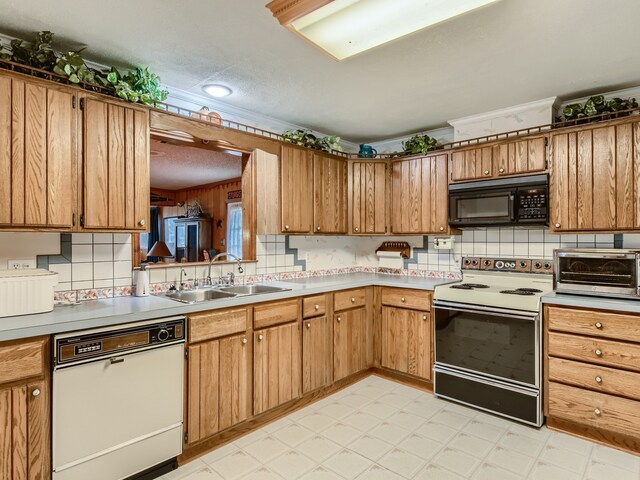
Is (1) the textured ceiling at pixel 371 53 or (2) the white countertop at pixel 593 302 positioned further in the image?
(2) the white countertop at pixel 593 302

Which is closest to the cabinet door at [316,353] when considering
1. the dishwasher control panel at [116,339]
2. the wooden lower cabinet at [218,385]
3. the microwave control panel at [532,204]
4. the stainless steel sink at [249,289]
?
the stainless steel sink at [249,289]

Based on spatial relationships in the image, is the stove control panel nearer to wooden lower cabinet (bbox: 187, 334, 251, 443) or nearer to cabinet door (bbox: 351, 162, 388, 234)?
cabinet door (bbox: 351, 162, 388, 234)

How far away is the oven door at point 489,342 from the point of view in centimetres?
263

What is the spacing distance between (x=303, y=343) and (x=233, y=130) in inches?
68.7

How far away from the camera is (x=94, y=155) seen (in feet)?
6.98

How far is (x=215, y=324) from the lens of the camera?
2.35m

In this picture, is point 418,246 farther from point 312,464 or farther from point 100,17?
point 100,17

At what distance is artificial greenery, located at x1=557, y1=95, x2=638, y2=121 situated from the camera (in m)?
2.63

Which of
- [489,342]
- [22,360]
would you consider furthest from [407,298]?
[22,360]

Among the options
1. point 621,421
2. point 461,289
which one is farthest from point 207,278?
point 621,421

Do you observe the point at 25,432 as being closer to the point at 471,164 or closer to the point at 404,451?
the point at 404,451

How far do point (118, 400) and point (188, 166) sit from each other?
339cm

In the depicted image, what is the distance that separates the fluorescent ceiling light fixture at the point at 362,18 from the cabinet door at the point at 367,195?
6.30 feet

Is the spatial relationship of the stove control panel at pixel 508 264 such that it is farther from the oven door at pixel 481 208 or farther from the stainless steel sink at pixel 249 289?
the stainless steel sink at pixel 249 289
